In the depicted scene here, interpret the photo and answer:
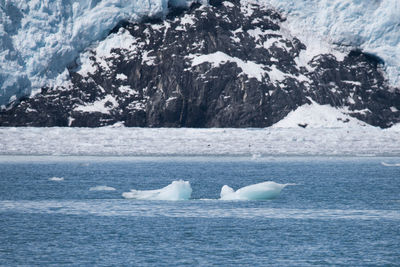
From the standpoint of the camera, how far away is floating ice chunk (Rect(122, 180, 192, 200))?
31141mm

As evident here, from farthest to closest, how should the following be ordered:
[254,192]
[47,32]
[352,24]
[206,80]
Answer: [206,80] → [352,24] → [47,32] → [254,192]

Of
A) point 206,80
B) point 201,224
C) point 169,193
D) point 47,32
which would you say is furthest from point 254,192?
point 206,80

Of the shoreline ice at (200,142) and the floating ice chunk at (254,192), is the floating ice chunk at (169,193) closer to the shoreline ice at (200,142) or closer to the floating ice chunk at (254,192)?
the floating ice chunk at (254,192)

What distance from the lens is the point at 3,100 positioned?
266 ft

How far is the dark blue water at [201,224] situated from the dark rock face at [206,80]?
126 ft

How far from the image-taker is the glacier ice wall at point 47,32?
7794 cm

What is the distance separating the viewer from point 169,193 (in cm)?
3178

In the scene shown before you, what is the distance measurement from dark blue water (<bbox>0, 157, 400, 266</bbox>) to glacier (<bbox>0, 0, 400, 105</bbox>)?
36.3 metres

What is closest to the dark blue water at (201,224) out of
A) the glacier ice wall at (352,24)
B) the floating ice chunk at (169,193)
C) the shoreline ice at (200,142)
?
the floating ice chunk at (169,193)

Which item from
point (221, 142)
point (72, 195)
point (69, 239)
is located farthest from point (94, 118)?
point (69, 239)

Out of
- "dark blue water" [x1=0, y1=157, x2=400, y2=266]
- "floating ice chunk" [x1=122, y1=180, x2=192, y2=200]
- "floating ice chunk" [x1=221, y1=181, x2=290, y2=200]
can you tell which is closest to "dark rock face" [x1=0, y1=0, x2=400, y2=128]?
"dark blue water" [x1=0, y1=157, x2=400, y2=266]

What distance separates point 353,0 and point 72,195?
177 ft

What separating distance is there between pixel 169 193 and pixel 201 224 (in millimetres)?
6393

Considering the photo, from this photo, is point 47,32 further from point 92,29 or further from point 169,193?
point 169,193
